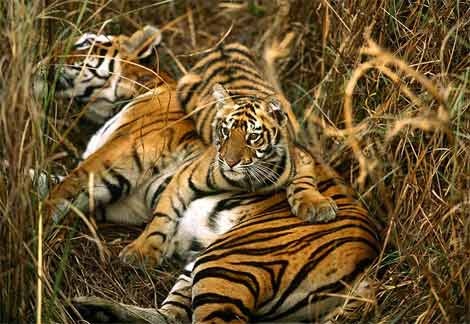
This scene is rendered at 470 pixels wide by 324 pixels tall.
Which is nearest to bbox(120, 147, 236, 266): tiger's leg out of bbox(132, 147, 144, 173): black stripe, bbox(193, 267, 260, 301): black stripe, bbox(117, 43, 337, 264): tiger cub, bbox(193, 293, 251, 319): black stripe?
bbox(117, 43, 337, 264): tiger cub

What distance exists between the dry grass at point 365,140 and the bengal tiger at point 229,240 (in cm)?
13

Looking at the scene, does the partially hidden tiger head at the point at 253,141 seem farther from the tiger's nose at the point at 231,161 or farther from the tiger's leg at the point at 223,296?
the tiger's leg at the point at 223,296

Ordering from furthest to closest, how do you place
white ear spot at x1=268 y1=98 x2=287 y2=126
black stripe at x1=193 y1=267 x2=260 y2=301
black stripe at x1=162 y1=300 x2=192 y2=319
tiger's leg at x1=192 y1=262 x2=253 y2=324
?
white ear spot at x1=268 y1=98 x2=287 y2=126, black stripe at x1=162 y1=300 x2=192 y2=319, black stripe at x1=193 y1=267 x2=260 y2=301, tiger's leg at x1=192 y1=262 x2=253 y2=324

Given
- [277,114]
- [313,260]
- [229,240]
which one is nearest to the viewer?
[313,260]

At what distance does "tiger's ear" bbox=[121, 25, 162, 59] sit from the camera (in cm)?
512

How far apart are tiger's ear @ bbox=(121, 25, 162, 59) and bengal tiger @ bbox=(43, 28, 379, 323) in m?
0.39

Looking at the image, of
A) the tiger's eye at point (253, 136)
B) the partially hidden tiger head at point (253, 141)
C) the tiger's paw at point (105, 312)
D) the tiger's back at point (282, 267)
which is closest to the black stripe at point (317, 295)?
the tiger's back at point (282, 267)

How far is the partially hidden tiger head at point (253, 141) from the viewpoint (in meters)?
4.12

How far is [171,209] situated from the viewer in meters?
4.46

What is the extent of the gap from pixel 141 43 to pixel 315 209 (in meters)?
1.59

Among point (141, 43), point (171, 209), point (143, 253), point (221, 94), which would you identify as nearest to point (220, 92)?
point (221, 94)

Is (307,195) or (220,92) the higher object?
(220,92)

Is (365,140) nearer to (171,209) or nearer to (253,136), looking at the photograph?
(253,136)

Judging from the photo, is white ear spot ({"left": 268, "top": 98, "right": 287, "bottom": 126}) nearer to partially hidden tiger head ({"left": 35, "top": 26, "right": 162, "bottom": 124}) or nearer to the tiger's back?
the tiger's back
